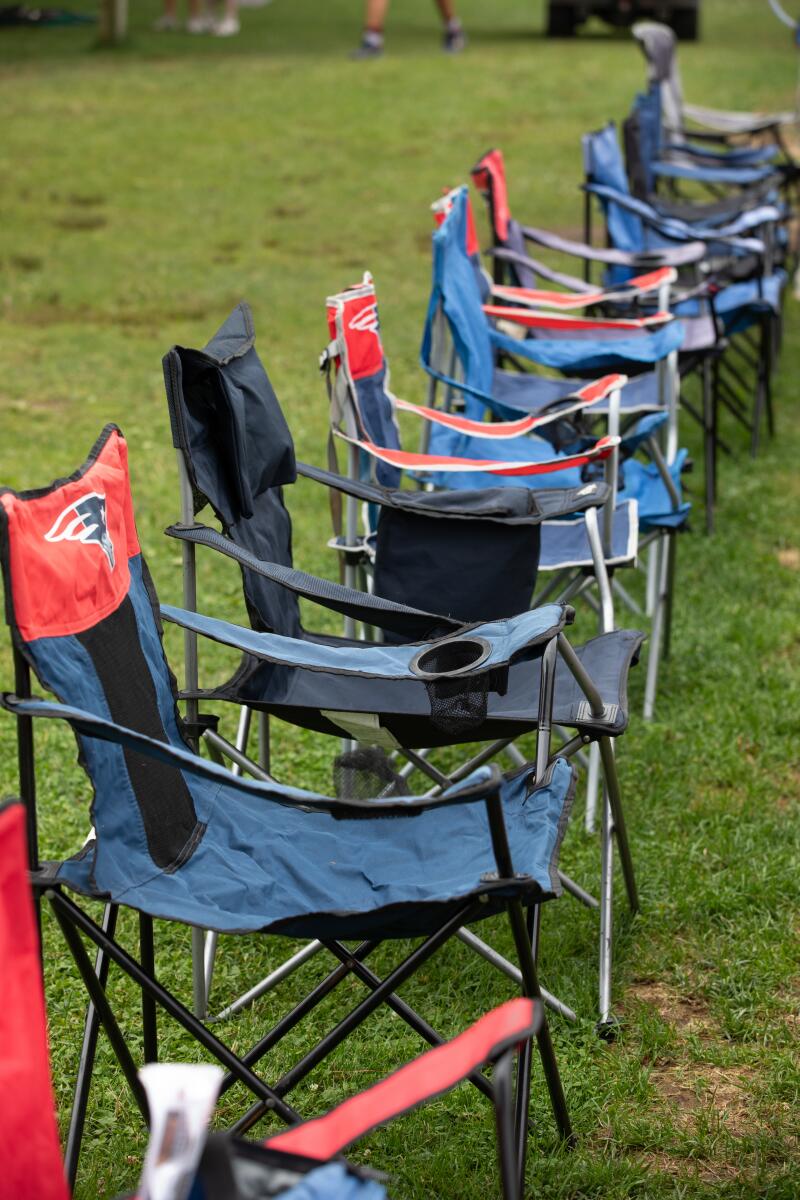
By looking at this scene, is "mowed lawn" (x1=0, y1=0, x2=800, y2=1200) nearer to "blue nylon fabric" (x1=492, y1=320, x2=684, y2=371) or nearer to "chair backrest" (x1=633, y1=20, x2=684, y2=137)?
"blue nylon fabric" (x1=492, y1=320, x2=684, y2=371)

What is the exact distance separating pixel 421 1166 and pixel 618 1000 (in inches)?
20.4

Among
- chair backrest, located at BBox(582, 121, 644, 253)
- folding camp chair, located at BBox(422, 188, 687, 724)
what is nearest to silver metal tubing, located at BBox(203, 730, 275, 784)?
folding camp chair, located at BBox(422, 188, 687, 724)

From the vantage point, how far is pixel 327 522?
183 inches

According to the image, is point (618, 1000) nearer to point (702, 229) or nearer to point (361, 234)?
point (702, 229)

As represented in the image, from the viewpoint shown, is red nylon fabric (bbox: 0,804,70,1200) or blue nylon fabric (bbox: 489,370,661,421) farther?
blue nylon fabric (bbox: 489,370,661,421)

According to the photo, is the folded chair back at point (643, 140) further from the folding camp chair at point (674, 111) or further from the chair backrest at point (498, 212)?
the chair backrest at point (498, 212)

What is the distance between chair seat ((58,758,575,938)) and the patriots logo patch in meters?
0.38

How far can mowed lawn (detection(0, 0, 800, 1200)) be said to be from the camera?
2271 mm

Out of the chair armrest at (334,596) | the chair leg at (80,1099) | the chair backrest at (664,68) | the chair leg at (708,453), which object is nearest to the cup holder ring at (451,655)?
the chair armrest at (334,596)

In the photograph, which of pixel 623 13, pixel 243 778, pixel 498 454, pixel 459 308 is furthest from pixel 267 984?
pixel 623 13

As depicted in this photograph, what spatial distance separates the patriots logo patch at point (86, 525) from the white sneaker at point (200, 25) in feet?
46.2

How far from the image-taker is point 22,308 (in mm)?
7133

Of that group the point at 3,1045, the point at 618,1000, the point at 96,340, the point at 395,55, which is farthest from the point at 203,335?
the point at 395,55

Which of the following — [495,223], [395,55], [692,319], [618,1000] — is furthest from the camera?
[395,55]
